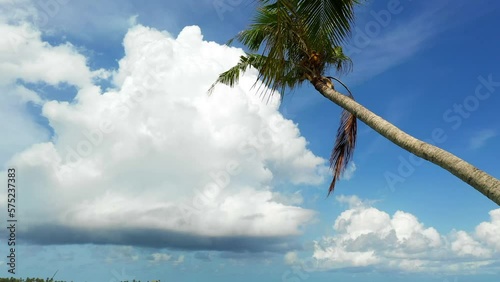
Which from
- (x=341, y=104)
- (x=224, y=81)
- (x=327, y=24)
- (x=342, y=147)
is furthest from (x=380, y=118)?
(x=224, y=81)

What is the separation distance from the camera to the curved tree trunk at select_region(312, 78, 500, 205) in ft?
18.8

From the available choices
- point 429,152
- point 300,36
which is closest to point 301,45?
point 300,36

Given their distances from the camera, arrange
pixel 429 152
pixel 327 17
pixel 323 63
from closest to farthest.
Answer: pixel 429 152 → pixel 327 17 → pixel 323 63

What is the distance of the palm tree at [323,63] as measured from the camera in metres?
6.54

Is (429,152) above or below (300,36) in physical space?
below

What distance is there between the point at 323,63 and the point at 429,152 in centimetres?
508

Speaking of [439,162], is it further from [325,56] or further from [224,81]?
[224,81]

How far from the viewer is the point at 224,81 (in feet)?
50.7

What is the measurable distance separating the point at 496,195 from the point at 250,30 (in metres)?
9.95

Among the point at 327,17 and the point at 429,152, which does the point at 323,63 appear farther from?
the point at 429,152

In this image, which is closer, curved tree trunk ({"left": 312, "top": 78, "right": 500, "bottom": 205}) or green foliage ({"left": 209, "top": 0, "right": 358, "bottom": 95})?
curved tree trunk ({"left": 312, "top": 78, "right": 500, "bottom": 205})

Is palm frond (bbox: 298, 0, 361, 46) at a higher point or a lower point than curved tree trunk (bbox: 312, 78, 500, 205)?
higher

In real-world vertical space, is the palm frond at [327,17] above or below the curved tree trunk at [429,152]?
above

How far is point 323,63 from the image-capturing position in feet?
37.8
